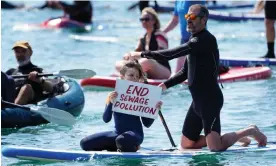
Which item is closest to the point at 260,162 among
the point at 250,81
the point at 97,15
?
the point at 250,81

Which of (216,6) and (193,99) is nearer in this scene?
(193,99)

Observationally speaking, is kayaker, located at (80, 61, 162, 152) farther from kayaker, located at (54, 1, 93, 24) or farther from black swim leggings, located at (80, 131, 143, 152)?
kayaker, located at (54, 1, 93, 24)

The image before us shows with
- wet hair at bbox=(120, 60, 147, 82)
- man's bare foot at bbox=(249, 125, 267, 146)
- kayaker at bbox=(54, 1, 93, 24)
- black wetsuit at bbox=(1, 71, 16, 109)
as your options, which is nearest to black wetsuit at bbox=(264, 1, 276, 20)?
black wetsuit at bbox=(1, 71, 16, 109)

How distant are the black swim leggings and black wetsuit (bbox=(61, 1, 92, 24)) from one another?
16.2 m

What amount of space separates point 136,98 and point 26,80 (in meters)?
3.00

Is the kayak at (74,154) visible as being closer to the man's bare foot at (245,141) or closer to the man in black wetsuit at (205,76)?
the man in black wetsuit at (205,76)

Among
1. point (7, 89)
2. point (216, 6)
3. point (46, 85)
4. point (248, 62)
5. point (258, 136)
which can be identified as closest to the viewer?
point (258, 136)

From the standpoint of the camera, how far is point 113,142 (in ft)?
28.8

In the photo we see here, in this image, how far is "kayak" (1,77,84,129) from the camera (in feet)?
36.2

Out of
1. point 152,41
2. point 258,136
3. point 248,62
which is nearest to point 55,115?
point 152,41

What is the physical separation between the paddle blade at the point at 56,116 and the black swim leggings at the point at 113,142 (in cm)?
208

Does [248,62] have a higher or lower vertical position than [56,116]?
lower

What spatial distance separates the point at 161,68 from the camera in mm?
13453

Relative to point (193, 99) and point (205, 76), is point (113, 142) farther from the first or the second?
point (205, 76)
